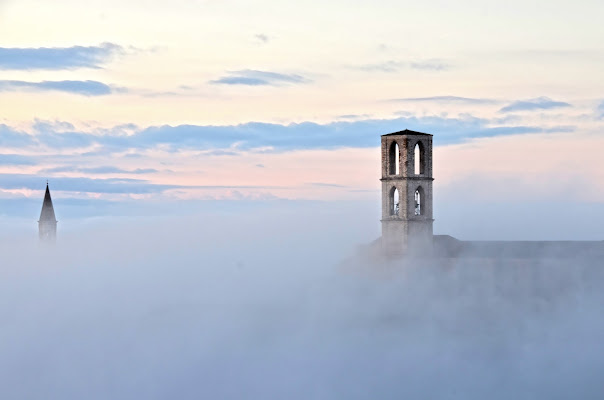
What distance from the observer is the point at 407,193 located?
56844mm

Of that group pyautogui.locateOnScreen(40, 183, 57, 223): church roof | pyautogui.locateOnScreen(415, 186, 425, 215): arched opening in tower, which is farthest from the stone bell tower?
pyautogui.locateOnScreen(40, 183, 57, 223): church roof

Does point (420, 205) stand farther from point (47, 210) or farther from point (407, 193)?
point (47, 210)

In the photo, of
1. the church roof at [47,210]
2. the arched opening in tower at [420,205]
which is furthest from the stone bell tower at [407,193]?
the church roof at [47,210]

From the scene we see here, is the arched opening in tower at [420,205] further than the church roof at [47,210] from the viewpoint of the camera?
No

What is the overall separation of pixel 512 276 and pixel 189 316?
30699 millimetres

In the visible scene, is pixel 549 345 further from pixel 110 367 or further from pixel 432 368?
pixel 110 367

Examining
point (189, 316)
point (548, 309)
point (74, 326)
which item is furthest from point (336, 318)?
point (74, 326)

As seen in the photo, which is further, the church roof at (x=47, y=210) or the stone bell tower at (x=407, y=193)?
the church roof at (x=47, y=210)

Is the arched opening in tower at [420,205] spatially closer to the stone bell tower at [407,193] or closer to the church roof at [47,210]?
the stone bell tower at [407,193]

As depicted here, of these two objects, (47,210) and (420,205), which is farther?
(47,210)

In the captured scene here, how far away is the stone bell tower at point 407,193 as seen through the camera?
56.8 meters

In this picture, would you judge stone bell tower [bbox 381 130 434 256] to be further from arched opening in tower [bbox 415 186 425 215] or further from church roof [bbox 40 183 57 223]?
church roof [bbox 40 183 57 223]

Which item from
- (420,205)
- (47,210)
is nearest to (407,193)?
(420,205)

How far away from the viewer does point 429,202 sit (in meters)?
57.7
